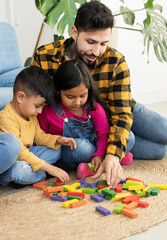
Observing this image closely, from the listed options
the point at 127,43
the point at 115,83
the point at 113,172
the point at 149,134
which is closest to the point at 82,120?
the point at 115,83

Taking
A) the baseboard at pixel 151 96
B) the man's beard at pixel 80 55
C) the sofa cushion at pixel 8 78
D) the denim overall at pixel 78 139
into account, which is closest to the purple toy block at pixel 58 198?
the denim overall at pixel 78 139

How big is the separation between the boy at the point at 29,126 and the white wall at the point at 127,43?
91.3 inches

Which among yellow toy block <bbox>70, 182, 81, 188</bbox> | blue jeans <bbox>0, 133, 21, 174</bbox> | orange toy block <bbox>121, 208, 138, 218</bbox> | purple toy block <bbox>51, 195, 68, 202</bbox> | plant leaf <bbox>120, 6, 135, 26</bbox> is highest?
plant leaf <bbox>120, 6, 135, 26</bbox>

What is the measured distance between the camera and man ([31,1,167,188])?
1.43 metres

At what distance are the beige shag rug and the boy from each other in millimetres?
89

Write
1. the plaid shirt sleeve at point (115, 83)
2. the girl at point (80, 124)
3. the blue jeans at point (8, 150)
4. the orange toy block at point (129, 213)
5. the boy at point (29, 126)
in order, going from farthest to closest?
the plaid shirt sleeve at point (115, 83)
the girl at point (80, 124)
the boy at point (29, 126)
the blue jeans at point (8, 150)
the orange toy block at point (129, 213)

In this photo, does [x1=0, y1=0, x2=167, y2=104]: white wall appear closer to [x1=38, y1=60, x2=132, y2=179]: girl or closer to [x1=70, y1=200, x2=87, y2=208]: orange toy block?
[x1=38, y1=60, x2=132, y2=179]: girl

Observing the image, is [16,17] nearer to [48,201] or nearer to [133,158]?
[133,158]

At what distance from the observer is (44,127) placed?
161 centimetres

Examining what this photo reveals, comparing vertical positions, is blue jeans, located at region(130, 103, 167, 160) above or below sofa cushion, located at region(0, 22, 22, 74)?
below

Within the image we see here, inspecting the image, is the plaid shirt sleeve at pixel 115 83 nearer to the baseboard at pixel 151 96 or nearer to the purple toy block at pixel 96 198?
the purple toy block at pixel 96 198

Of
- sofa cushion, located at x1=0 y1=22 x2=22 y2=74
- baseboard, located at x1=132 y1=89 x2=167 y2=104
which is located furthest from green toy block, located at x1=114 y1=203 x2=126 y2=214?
baseboard, located at x1=132 y1=89 x2=167 y2=104

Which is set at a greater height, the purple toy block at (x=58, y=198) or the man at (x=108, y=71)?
the man at (x=108, y=71)

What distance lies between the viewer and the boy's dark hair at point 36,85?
56.6 inches
